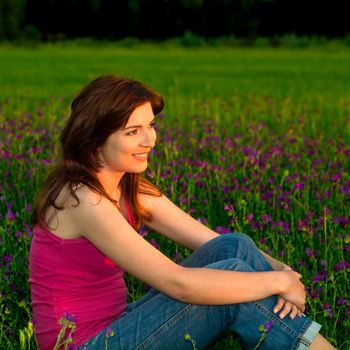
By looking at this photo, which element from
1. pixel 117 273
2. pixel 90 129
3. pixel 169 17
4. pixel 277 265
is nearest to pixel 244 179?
pixel 277 265

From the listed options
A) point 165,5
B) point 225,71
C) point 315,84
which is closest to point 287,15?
point 165,5

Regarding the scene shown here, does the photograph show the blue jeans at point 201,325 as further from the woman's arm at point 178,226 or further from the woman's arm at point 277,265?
the woman's arm at point 178,226

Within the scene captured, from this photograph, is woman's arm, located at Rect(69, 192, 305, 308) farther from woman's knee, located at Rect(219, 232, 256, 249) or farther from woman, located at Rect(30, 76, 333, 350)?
woman's knee, located at Rect(219, 232, 256, 249)

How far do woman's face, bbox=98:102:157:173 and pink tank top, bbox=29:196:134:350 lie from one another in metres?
0.36

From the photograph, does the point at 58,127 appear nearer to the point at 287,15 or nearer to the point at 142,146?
the point at 142,146

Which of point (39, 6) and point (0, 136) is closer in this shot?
point (0, 136)

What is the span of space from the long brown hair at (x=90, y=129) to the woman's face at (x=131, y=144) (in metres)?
0.03

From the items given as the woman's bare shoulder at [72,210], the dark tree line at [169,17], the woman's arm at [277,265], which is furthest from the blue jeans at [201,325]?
the dark tree line at [169,17]

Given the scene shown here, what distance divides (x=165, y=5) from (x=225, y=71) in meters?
39.7

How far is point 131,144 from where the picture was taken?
3.38m

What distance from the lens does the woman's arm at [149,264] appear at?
3.20 m

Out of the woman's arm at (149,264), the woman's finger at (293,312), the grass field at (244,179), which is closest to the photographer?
the woman's arm at (149,264)

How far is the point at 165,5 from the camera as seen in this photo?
204 ft

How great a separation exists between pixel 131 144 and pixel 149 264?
20.3 inches
